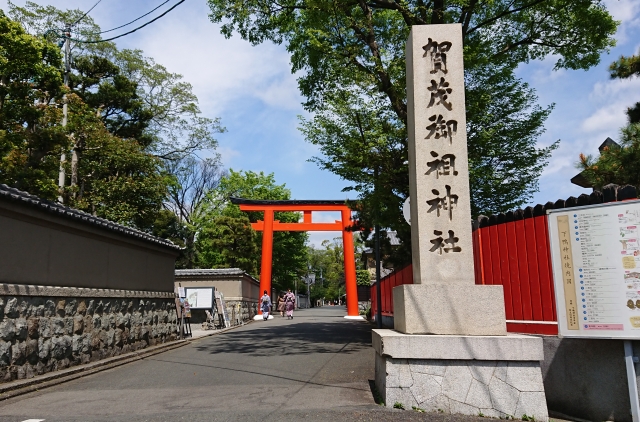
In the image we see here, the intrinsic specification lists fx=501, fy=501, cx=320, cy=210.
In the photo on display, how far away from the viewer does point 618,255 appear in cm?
538

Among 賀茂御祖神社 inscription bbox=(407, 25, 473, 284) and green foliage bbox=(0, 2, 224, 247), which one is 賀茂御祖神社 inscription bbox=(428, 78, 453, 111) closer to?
賀茂御祖神社 inscription bbox=(407, 25, 473, 284)

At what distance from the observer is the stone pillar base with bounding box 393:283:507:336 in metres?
6.07

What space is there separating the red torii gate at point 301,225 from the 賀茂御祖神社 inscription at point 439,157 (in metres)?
21.2

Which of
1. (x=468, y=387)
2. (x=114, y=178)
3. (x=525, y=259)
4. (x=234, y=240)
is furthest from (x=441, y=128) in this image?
(x=234, y=240)

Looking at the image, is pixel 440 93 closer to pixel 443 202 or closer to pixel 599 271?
pixel 443 202

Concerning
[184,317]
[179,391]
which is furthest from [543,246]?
[184,317]

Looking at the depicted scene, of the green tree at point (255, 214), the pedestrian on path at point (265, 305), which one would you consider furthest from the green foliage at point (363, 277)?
the pedestrian on path at point (265, 305)

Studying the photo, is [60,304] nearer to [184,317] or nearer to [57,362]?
[57,362]

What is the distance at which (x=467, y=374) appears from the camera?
18.8 feet

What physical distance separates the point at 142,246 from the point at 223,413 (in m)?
8.42

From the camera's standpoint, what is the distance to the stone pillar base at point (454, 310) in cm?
607

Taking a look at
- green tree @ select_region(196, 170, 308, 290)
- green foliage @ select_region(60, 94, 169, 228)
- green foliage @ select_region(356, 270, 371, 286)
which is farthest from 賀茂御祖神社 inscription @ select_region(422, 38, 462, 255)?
green foliage @ select_region(356, 270, 371, 286)

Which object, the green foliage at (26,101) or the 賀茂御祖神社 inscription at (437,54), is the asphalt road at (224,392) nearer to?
the 賀茂御祖神社 inscription at (437,54)

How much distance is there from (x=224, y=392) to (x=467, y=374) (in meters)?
3.39
